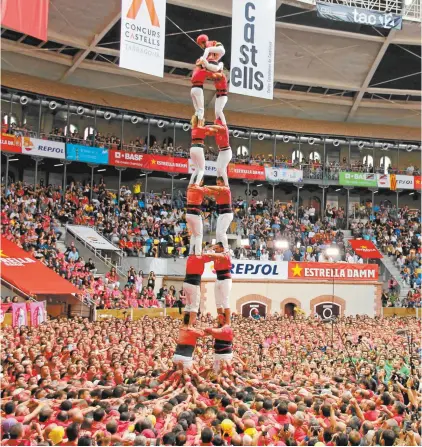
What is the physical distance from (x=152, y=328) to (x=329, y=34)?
23.5 meters

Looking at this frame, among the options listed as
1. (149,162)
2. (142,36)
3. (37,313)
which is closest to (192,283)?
(142,36)

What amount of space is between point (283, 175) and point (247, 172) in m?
2.82

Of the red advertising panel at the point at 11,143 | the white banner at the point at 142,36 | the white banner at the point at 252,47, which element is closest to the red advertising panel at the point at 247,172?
the red advertising panel at the point at 11,143

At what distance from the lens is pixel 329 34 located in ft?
124

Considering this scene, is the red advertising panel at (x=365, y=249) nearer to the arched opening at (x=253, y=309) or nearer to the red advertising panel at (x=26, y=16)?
the arched opening at (x=253, y=309)

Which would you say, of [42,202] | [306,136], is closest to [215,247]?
[42,202]

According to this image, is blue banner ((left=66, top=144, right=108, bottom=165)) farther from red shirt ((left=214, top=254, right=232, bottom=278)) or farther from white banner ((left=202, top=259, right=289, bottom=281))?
red shirt ((left=214, top=254, right=232, bottom=278))

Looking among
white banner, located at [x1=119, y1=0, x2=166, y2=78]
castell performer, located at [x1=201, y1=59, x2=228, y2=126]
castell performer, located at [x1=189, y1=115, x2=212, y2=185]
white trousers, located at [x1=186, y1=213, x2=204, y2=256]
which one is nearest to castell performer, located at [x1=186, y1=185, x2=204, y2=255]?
white trousers, located at [x1=186, y1=213, x2=204, y2=256]

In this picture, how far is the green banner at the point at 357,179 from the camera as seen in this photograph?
45750mm

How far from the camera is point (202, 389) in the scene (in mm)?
13219

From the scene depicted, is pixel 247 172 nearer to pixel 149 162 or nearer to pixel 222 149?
pixel 149 162

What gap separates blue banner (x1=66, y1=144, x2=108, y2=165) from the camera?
124 feet

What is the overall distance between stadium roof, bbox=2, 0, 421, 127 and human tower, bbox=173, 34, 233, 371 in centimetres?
2006

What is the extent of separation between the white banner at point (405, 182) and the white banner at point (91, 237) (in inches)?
908
